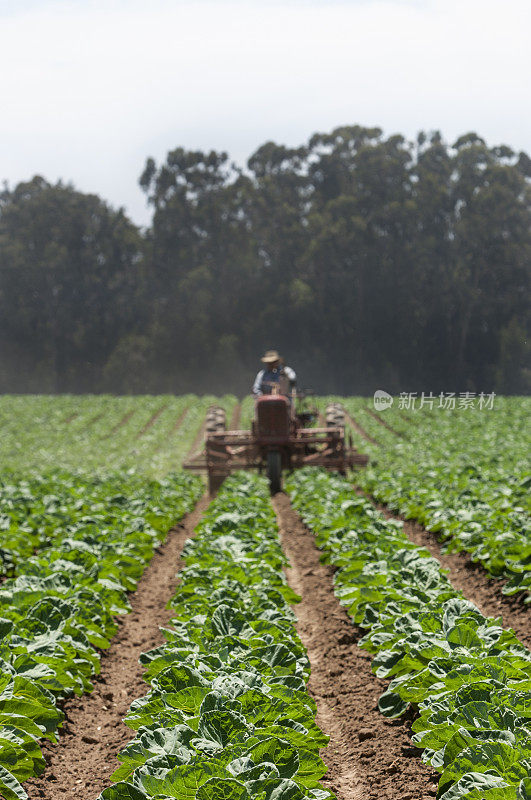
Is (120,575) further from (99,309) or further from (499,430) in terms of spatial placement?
(99,309)

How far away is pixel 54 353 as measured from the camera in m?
59.6

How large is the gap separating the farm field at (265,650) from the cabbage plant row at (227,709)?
0.03 ft

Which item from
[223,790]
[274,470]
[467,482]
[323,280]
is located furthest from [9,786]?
[323,280]

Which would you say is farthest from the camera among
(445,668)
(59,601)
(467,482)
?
(467,482)

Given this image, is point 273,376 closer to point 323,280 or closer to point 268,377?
point 268,377

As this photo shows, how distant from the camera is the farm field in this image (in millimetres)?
3416

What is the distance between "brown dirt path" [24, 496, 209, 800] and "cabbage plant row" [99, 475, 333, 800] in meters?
0.53

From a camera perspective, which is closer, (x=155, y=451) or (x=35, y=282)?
(x=155, y=451)

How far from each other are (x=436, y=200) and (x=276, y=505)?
43.6 meters

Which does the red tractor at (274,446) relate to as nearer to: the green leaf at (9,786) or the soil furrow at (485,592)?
the soil furrow at (485,592)

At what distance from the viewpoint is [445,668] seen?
4.30 meters

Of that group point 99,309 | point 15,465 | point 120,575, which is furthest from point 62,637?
point 99,309

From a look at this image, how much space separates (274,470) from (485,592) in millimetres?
7439

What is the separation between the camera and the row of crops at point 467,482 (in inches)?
307
